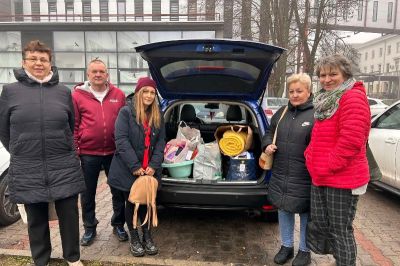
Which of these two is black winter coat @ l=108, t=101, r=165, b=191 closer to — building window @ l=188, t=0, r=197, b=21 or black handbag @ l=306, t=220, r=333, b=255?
black handbag @ l=306, t=220, r=333, b=255

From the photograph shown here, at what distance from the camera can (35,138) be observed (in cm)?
282

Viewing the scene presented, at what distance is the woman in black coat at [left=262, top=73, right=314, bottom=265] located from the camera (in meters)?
3.09

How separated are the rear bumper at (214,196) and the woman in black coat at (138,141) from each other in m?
0.20

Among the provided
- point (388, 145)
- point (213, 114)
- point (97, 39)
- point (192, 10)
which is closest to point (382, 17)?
point (192, 10)

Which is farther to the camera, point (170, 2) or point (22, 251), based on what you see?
point (170, 2)

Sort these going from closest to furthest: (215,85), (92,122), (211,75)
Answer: (92,122), (211,75), (215,85)

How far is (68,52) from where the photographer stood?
22328mm

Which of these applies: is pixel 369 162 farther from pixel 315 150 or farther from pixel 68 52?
pixel 68 52

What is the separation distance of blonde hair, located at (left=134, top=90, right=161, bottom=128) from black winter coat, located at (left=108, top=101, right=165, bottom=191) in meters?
0.04

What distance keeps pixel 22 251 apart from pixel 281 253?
7.91 feet

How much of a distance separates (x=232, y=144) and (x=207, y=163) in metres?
0.38

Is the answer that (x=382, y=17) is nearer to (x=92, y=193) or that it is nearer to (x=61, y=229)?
(x=92, y=193)

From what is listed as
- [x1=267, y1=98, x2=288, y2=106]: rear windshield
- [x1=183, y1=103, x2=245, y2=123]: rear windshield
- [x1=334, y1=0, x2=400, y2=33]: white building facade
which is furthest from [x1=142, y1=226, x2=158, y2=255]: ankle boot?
[x1=334, y1=0, x2=400, y2=33]: white building facade

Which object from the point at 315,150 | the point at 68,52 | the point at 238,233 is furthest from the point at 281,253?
the point at 68,52
